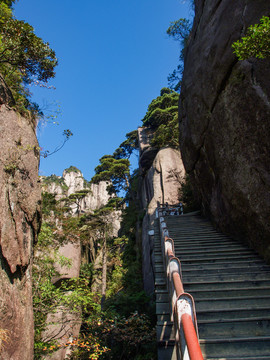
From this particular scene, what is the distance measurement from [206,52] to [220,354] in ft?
29.8

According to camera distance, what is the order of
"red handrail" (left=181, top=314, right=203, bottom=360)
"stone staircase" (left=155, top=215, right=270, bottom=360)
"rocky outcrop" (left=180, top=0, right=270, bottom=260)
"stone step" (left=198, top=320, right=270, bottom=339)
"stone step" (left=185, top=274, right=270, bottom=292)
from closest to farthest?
"red handrail" (left=181, top=314, right=203, bottom=360)
"stone staircase" (left=155, top=215, right=270, bottom=360)
"stone step" (left=198, top=320, right=270, bottom=339)
"stone step" (left=185, top=274, right=270, bottom=292)
"rocky outcrop" (left=180, top=0, right=270, bottom=260)

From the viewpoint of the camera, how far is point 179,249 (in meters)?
6.87

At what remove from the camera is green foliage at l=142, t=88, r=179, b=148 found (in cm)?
2158

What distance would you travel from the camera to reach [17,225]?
17.1 feet

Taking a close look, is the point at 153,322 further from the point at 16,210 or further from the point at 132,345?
the point at 16,210

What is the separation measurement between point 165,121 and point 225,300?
74.7ft

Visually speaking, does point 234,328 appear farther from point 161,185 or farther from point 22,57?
point 161,185

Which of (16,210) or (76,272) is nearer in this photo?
(16,210)

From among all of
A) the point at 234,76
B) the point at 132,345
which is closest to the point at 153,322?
the point at 132,345

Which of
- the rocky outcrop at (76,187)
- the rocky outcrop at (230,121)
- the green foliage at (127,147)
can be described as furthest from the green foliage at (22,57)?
the rocky outcrop at (76,187)

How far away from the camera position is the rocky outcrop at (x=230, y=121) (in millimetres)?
5848

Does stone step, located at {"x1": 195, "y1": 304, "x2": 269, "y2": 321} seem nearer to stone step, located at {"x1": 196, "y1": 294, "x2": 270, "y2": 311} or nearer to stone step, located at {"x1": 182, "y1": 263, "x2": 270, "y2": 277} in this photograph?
stone step, located at {"x1": 196, "y1": 294, "x2": 270, "y2": 311}

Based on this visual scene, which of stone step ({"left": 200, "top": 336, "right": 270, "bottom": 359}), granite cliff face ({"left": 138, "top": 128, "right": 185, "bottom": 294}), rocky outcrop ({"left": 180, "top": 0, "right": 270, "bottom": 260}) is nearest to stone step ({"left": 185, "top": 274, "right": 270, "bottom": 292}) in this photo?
rocky outcrop ({"left": 180, "top": 0, "right": 270, "bottom": 260})

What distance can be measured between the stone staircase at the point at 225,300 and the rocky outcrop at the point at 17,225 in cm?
278
